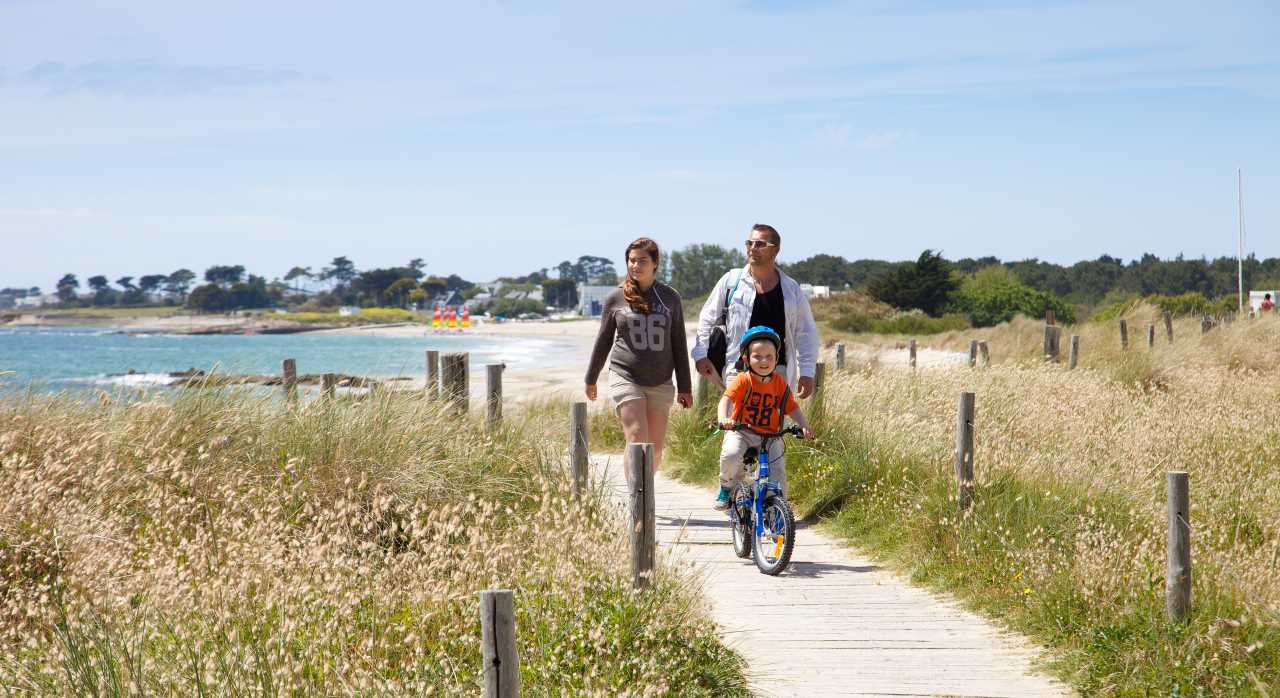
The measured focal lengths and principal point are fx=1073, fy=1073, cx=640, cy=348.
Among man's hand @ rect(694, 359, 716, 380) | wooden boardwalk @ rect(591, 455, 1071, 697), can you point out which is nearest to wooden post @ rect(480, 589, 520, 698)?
wooden boardwalk @ rect(591, 455, 1071, 697)

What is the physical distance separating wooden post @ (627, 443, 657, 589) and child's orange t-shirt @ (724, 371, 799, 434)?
5.09ft

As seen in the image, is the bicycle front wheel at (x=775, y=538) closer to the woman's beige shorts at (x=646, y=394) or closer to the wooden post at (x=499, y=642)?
the woman's beige shorts at (x=646, y=394)

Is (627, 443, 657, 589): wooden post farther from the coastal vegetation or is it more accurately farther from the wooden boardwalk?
the coastal vegetation

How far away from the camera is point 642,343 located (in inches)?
295

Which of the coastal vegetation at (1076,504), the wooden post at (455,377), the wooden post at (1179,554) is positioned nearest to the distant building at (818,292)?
the coastal vegetation at (1076,504)

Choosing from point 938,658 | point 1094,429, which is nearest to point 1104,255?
point 1094,429

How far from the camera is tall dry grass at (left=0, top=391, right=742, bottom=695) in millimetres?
4094

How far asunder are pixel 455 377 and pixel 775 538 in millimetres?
3879

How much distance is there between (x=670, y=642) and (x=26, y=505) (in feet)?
11.5

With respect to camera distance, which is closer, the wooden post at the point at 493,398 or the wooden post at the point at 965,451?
the wooden post at the point at 965,451

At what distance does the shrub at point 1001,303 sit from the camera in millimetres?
49469

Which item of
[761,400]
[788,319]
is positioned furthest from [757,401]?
[788,319]

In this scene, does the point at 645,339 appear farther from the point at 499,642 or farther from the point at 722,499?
the point at 499,642

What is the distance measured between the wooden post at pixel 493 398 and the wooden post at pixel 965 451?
3645 millimetres
